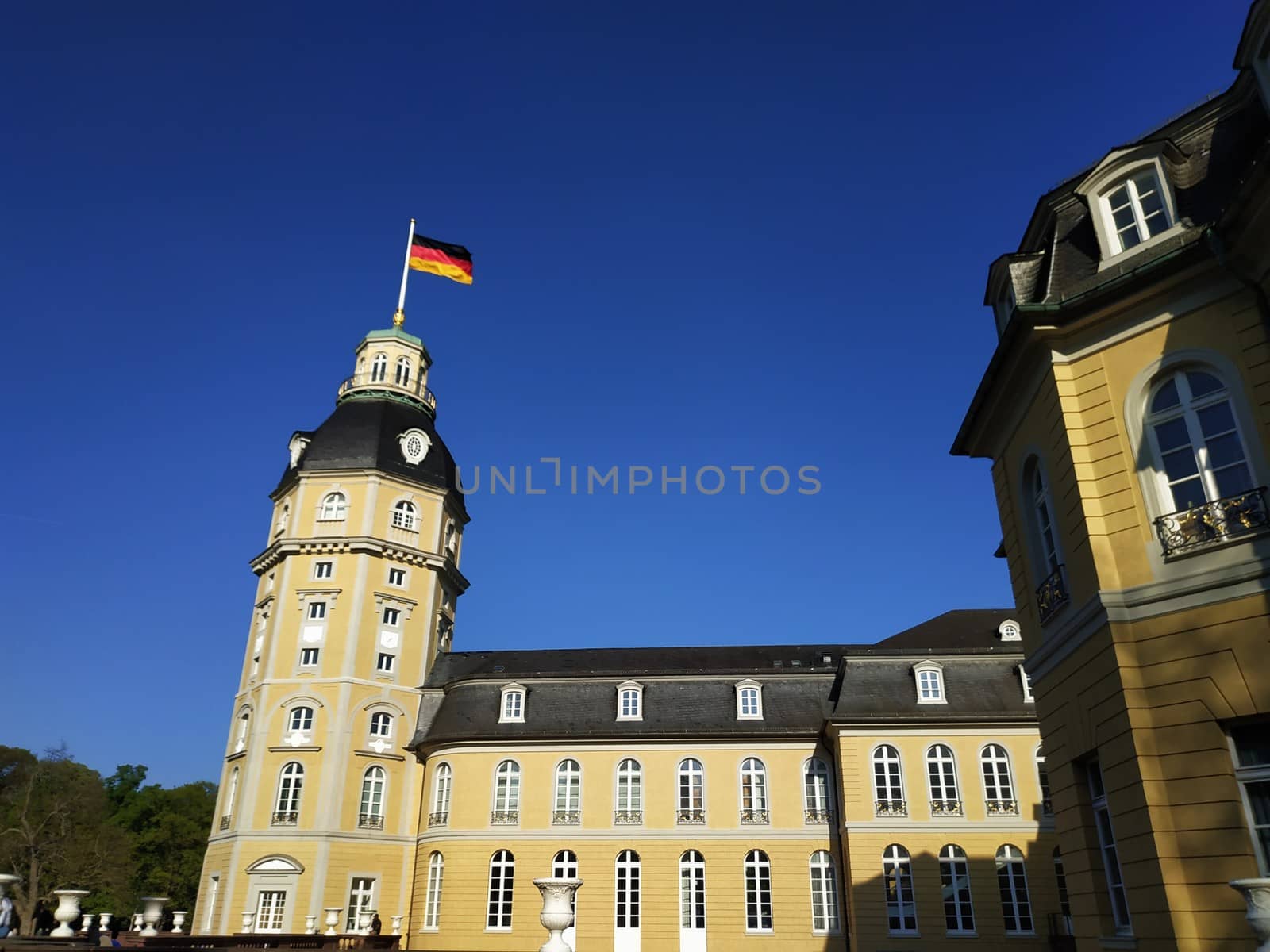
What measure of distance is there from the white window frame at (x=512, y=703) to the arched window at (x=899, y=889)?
45.9 feet

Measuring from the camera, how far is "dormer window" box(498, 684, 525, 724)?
35.2 metres

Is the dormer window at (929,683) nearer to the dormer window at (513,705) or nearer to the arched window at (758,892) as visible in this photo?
the arched window at (758,892)

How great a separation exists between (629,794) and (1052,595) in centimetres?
2421

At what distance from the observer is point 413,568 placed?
129 feet

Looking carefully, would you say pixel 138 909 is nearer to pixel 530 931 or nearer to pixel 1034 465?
pixel 530 931

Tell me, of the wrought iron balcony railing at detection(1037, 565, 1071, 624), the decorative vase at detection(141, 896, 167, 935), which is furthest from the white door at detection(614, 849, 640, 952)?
the wrought iron balcony railing at detection(1037, 565, 1071, 624)

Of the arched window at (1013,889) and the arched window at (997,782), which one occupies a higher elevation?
the arched window at (997,782)

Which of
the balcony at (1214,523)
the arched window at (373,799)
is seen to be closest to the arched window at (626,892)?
the arched window at (373,799)

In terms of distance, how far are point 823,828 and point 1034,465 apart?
22790 mm

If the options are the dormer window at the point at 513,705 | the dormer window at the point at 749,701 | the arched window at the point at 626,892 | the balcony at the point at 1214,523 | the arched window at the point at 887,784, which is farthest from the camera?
the dormer window at the point at 513,705

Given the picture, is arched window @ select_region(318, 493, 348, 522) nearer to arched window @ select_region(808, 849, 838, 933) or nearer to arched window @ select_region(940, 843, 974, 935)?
arched window @ select_region(808, 849, 838, 933)

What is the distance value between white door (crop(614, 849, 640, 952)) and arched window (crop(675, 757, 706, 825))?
2231 millimetres

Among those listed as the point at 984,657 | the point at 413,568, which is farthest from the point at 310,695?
the point at 984,657

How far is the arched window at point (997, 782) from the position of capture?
1166 inches
